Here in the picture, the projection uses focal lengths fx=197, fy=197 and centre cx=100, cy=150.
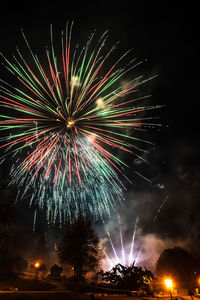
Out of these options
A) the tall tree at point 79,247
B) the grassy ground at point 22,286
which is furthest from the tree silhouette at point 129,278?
the grassy ground at point 22,286

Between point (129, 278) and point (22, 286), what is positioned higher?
point (129, 278)

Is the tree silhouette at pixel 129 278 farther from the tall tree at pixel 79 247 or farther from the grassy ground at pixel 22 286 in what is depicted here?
the grassy ground at pixel 22 286

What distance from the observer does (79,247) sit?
1312 inches

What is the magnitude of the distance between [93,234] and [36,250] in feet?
196

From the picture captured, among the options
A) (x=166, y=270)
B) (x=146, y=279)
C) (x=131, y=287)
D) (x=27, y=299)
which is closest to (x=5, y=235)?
(x=27, y=299)

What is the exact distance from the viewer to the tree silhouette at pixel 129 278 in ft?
95.2

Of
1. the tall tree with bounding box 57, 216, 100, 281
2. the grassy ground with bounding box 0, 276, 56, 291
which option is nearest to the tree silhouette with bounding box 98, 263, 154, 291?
the tall tree with bounding box 57, 216, 100, 281

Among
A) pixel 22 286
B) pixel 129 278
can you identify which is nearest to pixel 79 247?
pixel 129 278

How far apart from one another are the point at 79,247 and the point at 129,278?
9.19m

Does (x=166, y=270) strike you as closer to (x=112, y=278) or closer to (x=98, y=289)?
(x=112, y=278)

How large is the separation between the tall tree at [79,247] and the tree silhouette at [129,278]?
4271mm

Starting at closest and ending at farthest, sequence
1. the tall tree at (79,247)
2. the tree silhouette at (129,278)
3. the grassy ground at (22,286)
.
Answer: the grassy ground at (22,286) < the tree silhouette at (129,278) < the tall tree at (79,247)

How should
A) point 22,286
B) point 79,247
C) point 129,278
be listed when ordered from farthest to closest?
point 79,247
point 129,278
point 22,286

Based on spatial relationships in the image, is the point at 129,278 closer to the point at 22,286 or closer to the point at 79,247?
the point at 79,247
